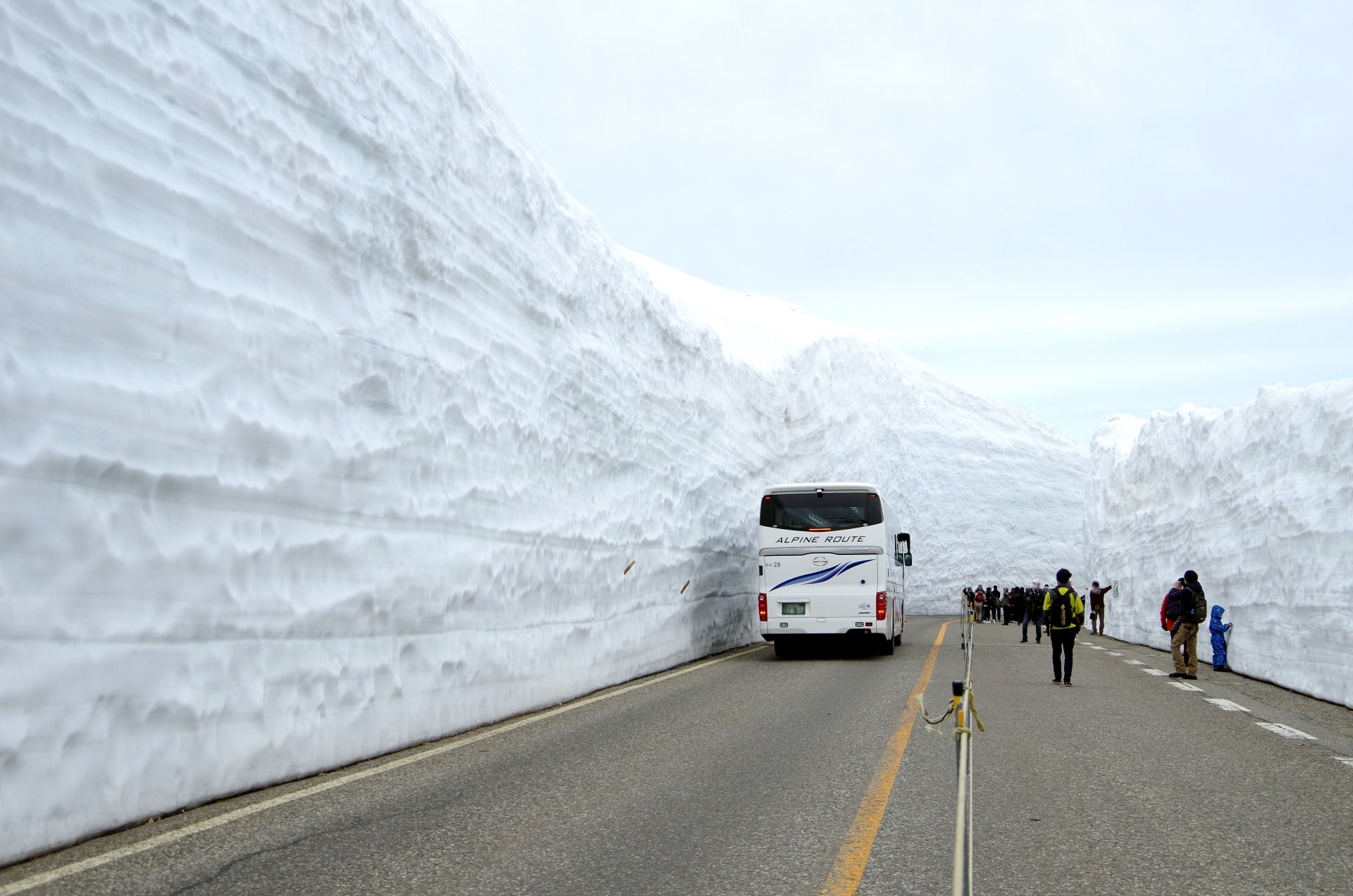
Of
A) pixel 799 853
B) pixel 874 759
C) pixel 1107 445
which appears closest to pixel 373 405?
pixel 874 759

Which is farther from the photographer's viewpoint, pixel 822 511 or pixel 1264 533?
pixel 822 511

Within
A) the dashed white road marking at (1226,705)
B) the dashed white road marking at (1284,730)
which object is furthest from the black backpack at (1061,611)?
the dashed white road marking at (1284,730)

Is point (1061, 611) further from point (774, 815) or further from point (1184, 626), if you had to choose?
point (774, 815)

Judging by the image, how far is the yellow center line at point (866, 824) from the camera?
4.55 m

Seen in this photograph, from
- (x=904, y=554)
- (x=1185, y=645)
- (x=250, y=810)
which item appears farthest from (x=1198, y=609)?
(x=250, y=810)

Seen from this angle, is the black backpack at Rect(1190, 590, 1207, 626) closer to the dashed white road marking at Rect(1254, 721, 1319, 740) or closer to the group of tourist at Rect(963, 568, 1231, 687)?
the group of tourist at Rect(963, 568, 1231, 687)

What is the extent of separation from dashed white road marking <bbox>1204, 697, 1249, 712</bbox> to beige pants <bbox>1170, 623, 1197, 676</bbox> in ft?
9.89

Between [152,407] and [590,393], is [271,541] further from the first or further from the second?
[590,393]

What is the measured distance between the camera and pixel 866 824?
221 inches

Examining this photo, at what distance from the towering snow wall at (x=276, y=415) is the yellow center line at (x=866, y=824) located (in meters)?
3.65

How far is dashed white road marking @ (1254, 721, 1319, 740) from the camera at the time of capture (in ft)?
29.1

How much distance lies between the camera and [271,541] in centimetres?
712

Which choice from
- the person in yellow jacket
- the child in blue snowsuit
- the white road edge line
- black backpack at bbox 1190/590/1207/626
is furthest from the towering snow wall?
the child in blue snowsuit

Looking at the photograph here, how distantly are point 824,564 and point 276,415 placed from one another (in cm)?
1235
